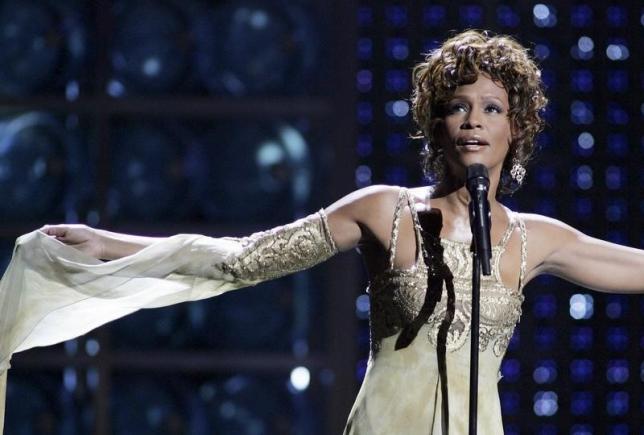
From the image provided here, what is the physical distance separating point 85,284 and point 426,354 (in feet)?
2.43

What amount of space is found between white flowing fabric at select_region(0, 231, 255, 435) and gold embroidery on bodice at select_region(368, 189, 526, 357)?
31cm

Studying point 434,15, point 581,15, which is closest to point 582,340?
point 581,15

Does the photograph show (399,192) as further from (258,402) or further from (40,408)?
(40,408)

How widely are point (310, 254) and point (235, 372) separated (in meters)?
2.14

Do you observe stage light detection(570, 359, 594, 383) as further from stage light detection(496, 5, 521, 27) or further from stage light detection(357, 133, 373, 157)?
stage light detection(496, 5, 521, 27)

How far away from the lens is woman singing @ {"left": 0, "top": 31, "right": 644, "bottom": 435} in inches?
90.5

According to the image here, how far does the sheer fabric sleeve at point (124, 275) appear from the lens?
2357mm

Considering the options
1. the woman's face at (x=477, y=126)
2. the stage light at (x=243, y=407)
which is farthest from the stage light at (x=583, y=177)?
the woman's face at (x=477, y=126)

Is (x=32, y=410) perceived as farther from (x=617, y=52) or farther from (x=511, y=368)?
(x=617, y=52)

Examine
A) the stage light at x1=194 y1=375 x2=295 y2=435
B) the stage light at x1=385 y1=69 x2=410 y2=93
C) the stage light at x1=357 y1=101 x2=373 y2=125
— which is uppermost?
the stage light at x1=385 y1=69 x2=410 y2=93

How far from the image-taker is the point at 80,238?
2381 millimetres

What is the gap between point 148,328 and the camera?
14.6 feet

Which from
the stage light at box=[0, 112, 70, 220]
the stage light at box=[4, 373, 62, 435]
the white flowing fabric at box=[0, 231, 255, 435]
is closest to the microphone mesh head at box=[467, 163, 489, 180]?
the white flowing fabric at box=[0, 231, 255, 435]

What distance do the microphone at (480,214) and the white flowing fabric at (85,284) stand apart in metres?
0.56
